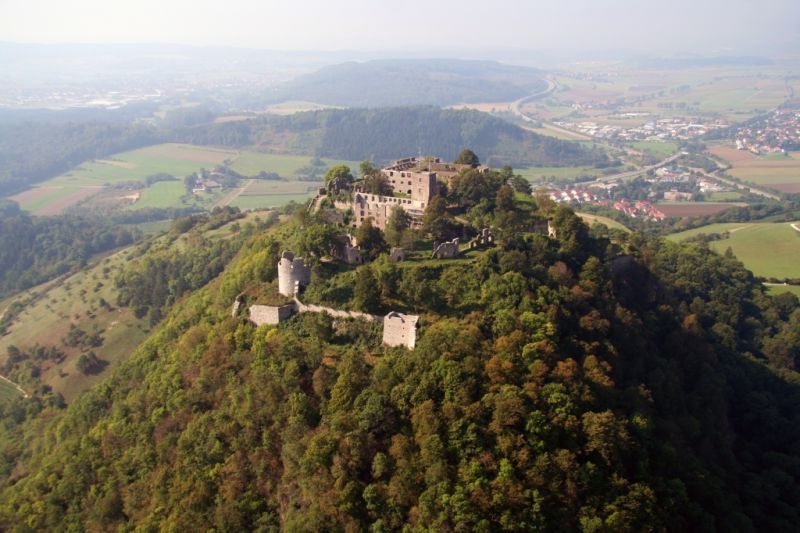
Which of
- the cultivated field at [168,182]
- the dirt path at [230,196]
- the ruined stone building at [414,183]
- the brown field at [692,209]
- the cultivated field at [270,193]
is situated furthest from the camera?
the cultivated field at [168,182]

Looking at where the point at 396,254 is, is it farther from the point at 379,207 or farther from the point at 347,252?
the point at 379,207

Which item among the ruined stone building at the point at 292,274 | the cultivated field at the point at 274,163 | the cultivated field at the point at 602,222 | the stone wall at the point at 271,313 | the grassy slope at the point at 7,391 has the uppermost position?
the ruined stone building at the point at 292,274

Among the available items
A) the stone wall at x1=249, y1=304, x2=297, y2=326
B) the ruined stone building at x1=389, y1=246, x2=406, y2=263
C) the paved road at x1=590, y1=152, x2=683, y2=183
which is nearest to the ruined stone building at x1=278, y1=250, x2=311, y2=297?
the stone wall at x1=249, y1=304, x2=297, y2=326

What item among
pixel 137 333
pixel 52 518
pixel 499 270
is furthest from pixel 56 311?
pixel 499 270

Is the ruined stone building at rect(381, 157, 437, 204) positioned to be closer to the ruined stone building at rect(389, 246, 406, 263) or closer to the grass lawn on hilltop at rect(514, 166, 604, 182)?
the ruined stone building at rect(389, 246, 406, 263)

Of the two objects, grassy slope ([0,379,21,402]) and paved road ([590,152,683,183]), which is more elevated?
paved road ([590,152,683,183])

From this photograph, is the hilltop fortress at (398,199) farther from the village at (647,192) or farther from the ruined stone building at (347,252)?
the village at (647,192)

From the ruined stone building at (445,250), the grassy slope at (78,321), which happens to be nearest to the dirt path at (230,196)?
the grassy slope at (78,321)
